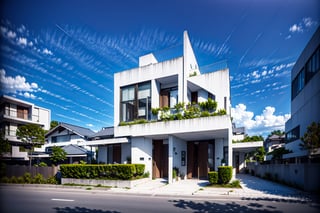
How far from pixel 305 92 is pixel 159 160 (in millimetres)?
14392

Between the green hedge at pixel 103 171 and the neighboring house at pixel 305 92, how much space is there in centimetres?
1236

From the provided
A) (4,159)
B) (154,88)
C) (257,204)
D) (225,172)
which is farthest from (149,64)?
(4,159)

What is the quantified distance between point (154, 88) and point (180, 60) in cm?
339

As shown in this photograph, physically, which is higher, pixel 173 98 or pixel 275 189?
pixel 173 98

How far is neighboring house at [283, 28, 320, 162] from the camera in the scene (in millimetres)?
14804

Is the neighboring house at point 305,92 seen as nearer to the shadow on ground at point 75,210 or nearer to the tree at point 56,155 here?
the shadow on ground at point 75,210

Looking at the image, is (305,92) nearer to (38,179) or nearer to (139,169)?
(139,169)

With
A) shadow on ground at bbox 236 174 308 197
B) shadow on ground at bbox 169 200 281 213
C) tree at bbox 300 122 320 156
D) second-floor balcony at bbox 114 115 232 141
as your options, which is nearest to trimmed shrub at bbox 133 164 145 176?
second-floor balcony at bbox 114 115 232 141

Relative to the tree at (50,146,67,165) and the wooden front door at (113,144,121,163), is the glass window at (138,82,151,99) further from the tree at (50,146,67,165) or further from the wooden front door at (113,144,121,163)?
the tree at (50,146,67,165)

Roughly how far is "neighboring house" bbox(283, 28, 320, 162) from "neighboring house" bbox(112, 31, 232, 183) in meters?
6.32

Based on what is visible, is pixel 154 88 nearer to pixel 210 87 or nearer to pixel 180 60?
pixel 180 60

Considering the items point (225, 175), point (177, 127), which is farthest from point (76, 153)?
point (225, 175)

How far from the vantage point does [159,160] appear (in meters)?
17.6

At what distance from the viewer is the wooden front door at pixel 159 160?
682 inches
